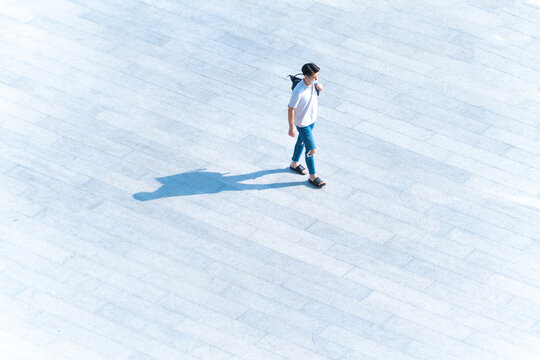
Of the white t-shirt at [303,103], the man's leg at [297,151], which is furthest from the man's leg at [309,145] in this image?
the man's leg at [297,151]

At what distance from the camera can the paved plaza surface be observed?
34.7 ft

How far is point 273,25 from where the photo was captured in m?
15.3

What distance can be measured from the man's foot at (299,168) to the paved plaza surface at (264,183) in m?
0.13

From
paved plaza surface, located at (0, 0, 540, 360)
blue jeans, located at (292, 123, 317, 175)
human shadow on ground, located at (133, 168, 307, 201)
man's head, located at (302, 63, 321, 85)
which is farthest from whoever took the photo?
human shadow on ground, located at (133, 168, 307, 201)

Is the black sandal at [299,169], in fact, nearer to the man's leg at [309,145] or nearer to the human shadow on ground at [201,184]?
the human shadow on ground at [201,184]

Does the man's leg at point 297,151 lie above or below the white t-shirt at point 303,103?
below

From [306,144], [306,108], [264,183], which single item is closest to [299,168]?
[264,183]

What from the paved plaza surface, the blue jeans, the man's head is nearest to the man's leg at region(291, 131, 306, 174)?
the blue jeans

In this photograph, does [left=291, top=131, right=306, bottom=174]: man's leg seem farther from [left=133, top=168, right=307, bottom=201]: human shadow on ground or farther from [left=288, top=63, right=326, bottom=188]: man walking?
[left=133, top=168, right=307, bottom=201]: human shadow on ground

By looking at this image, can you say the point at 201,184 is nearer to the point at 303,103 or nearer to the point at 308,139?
the point at 308,139

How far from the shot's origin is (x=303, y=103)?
38.3 feet

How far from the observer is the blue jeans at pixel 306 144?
11891mm

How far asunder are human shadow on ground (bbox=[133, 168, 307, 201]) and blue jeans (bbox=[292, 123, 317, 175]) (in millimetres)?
358

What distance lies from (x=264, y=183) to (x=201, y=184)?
2.80ft
